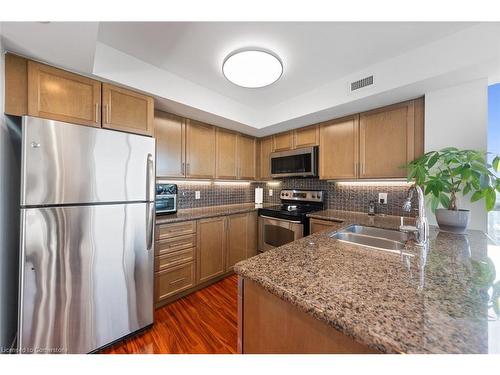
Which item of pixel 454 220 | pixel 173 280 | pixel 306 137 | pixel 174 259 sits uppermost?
pixel 306 137

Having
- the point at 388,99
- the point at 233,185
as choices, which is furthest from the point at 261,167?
the point at 388,99

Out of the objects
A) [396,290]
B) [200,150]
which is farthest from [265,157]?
[396,290]

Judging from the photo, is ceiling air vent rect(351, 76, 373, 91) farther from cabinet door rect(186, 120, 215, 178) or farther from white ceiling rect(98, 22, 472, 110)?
cabinet door rect(186, 120, 215, 178)

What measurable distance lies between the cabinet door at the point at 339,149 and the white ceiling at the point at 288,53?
0.23 metres

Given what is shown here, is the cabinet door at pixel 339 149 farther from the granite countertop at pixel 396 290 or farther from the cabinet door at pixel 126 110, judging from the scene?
the cabinet door at pixel 126 110

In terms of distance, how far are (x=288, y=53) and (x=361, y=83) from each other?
824 millimetres

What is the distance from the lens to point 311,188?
306 centimetres

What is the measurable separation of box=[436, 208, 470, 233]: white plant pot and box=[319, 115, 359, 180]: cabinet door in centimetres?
94

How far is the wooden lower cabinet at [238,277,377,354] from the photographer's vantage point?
58cm

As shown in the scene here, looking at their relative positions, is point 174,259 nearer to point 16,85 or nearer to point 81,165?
point 81,165

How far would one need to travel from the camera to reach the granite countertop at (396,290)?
462mm

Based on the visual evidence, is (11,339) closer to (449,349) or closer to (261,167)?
(449,349)

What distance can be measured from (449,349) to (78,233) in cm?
189

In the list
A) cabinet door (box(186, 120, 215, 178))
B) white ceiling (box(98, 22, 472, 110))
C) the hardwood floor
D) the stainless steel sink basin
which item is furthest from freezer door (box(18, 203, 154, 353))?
the stainless steel sink basin
